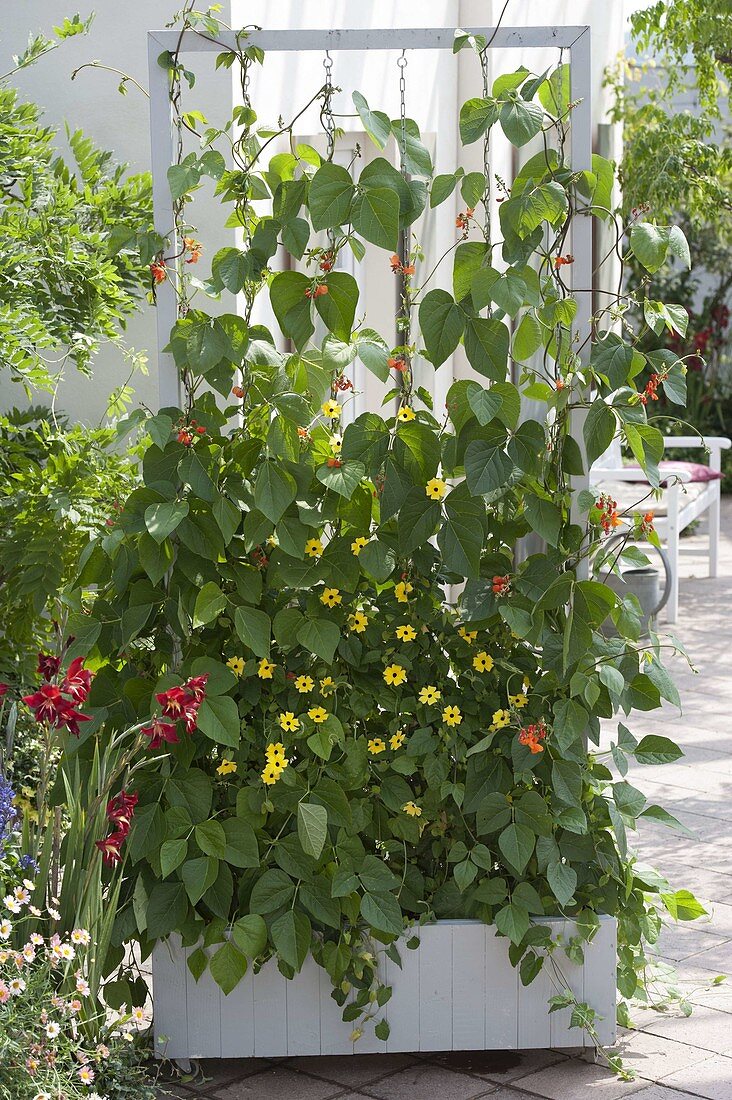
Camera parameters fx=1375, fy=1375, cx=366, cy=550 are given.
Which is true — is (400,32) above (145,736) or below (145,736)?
above

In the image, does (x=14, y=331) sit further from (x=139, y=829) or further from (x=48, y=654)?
(x=139, y=829)

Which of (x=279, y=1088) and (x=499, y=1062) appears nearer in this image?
(x=279, y=1088)

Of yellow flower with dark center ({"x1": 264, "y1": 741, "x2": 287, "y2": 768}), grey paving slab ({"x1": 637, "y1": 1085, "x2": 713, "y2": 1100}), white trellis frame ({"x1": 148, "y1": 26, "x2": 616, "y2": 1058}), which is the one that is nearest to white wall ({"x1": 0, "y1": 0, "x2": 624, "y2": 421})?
white trellis frame ({"x1": 148, "y1": 26, "x2": 616, "y2": 1058})

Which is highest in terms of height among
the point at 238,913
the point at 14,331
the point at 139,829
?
the point at 14,331

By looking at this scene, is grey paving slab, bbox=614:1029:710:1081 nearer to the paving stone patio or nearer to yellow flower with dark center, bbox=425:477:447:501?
the paving stone patio

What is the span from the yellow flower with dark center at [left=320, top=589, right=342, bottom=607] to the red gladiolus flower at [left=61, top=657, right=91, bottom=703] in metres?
0.51

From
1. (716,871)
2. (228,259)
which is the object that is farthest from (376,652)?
(716,871)

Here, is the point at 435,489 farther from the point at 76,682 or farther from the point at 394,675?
the point at 76,682

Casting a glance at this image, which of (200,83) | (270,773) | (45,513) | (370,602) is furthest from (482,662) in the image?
(200,83)

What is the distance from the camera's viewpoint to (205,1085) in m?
2.79

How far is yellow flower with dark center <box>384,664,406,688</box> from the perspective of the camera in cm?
275

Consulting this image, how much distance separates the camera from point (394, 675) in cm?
276

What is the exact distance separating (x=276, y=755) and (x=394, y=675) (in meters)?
0.28

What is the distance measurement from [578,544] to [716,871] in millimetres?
1762
